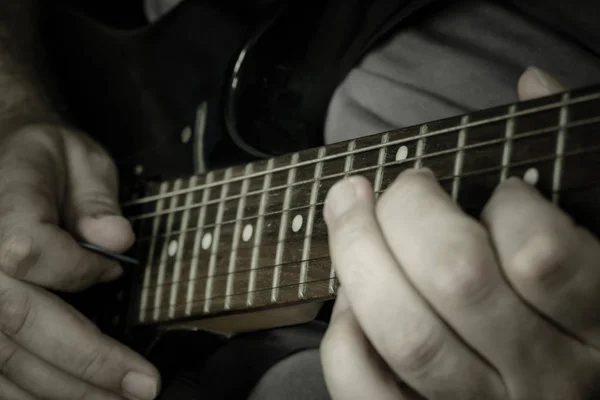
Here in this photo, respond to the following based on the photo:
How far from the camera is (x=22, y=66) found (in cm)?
99

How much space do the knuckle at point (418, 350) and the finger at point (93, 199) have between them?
46 cm

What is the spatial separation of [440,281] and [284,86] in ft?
1.64

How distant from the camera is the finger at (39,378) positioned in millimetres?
680

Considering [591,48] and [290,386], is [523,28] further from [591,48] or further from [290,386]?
[290,386]

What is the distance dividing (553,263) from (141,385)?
20.5 inches

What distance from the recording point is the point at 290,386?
64 cm

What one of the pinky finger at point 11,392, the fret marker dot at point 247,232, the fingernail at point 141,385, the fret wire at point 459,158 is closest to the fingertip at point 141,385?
the fingernail at point 141,385

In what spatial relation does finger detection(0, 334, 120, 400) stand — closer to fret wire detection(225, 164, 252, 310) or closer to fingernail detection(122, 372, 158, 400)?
fingernail detection(122, 372, 158, 400)

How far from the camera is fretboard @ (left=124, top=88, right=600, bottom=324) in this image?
0.40 meters

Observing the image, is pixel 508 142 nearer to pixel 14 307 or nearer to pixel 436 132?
pixel 436 132

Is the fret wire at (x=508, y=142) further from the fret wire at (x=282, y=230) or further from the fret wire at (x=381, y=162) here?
the fret wire at (x=282, y=230)

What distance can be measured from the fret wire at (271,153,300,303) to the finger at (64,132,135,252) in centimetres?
25

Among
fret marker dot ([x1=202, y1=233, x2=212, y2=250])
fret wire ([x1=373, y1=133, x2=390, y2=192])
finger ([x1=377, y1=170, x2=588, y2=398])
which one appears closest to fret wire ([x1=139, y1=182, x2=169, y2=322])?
fret marker dot ([x1=202, y1=233, x2=212, y2=250])

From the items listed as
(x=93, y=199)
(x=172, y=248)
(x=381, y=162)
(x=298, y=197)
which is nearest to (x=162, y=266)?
(x=172, y=248)
